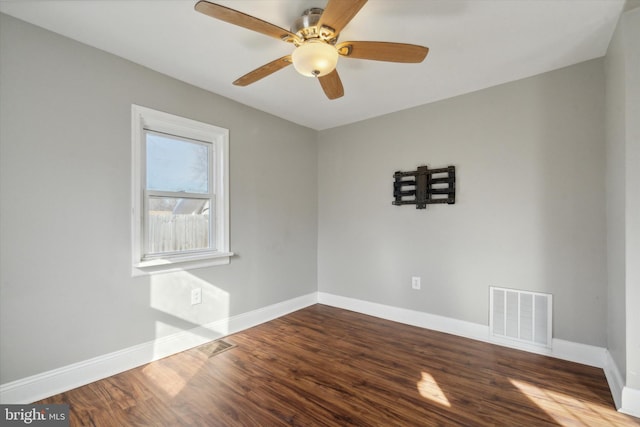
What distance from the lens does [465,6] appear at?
1.71 m

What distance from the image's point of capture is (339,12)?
1408 millimetres

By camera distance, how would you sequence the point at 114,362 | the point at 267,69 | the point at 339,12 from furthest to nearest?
the point at 114,362 < the point at 267,69 < the point at 339,12

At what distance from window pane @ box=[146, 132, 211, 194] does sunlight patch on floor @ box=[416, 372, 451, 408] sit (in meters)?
2.43

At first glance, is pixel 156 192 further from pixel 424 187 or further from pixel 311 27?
pixel 424 187

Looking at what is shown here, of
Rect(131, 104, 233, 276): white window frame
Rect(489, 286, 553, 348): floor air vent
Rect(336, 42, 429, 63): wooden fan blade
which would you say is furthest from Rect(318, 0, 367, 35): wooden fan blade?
Rect(489, 286, 553, 348): floor air vent

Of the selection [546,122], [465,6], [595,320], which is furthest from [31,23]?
[595,320]

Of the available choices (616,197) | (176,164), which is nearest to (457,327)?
(616,197)

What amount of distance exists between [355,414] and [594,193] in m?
2.39

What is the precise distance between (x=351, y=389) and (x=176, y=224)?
6.44ft

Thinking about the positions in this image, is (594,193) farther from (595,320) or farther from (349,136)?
(349,136)

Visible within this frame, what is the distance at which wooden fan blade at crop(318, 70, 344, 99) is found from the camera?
195cm

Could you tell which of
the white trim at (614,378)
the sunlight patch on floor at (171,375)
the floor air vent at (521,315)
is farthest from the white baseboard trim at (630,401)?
the sunlight patch on floor at (171,375)

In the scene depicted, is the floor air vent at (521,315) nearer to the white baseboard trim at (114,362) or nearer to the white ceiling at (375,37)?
the white ceiling at (375,37)

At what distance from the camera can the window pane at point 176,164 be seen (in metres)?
2.49
